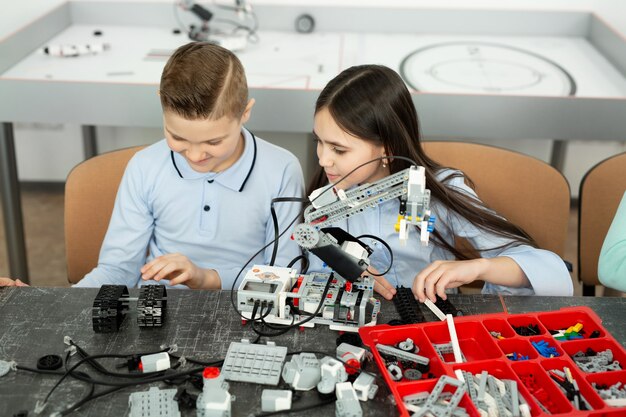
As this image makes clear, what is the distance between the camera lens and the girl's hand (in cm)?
132

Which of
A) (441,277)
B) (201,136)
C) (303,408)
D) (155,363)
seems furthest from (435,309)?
(201,136)

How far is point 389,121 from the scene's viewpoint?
1522 millimetres

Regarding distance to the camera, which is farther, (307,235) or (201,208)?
(201,208)

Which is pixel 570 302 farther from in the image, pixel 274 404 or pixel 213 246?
pixel 213 246

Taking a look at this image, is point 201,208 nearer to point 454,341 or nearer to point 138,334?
point 138,334

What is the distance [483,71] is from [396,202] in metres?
1.07

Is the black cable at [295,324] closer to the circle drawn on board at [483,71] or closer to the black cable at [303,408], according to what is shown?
the black cable at [303,408]

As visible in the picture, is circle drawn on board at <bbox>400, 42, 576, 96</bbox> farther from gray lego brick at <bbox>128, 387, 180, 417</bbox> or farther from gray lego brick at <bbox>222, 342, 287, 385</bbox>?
gray lego brick at <bbox>128, 387, 180, 417</bbox>

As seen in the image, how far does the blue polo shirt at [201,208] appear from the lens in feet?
5.52

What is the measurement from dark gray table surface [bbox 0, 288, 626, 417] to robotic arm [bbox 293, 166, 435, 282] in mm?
145

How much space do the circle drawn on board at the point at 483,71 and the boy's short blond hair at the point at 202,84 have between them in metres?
0.92

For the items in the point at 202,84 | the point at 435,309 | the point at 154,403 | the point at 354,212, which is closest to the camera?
the point at 154,403

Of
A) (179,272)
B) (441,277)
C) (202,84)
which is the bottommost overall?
(179,272)

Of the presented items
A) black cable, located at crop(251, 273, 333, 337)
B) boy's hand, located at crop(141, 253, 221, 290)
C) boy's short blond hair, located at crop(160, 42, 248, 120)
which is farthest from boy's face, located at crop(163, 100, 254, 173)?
black cable, located at crop(251, 273, 333, 337)
